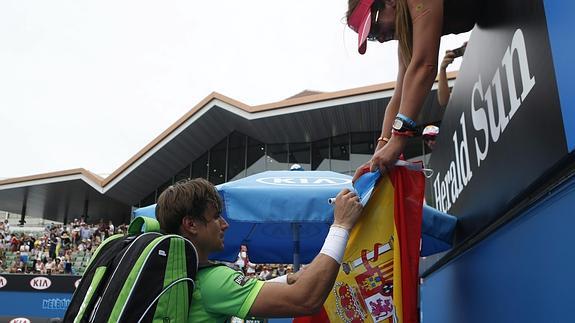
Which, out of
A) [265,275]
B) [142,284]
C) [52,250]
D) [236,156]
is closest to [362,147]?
[236,156]

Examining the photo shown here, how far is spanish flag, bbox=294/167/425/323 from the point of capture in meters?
1.97

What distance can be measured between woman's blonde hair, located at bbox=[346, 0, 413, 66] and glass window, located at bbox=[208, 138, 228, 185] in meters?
19.8

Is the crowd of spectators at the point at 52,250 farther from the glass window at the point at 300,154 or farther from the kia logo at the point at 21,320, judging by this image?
the kia logo at the point at 21,320

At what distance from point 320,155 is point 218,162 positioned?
504 cm

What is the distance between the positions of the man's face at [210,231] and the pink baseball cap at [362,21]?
0.91 metres

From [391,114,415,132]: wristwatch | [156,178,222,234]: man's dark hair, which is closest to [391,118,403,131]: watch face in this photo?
[391,114,415,132]: wristwatch

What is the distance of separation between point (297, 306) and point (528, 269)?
79 centimetres

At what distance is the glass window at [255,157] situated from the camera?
813 inches

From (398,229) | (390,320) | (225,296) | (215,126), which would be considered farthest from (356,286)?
(215,126)

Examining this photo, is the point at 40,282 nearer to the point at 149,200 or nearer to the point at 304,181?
the point at 304,181

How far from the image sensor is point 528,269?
63.8 inches

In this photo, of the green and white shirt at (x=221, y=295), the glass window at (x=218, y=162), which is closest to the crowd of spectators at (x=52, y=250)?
the glass window at (x=218, y=162)

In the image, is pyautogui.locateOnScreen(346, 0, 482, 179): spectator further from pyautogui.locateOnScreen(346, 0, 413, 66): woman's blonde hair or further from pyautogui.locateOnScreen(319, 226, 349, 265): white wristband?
pyautogui.locateOnScreen(319, 226, 349, 265): white wristband

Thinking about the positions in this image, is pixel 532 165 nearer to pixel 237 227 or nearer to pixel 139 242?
pixel 139 242
